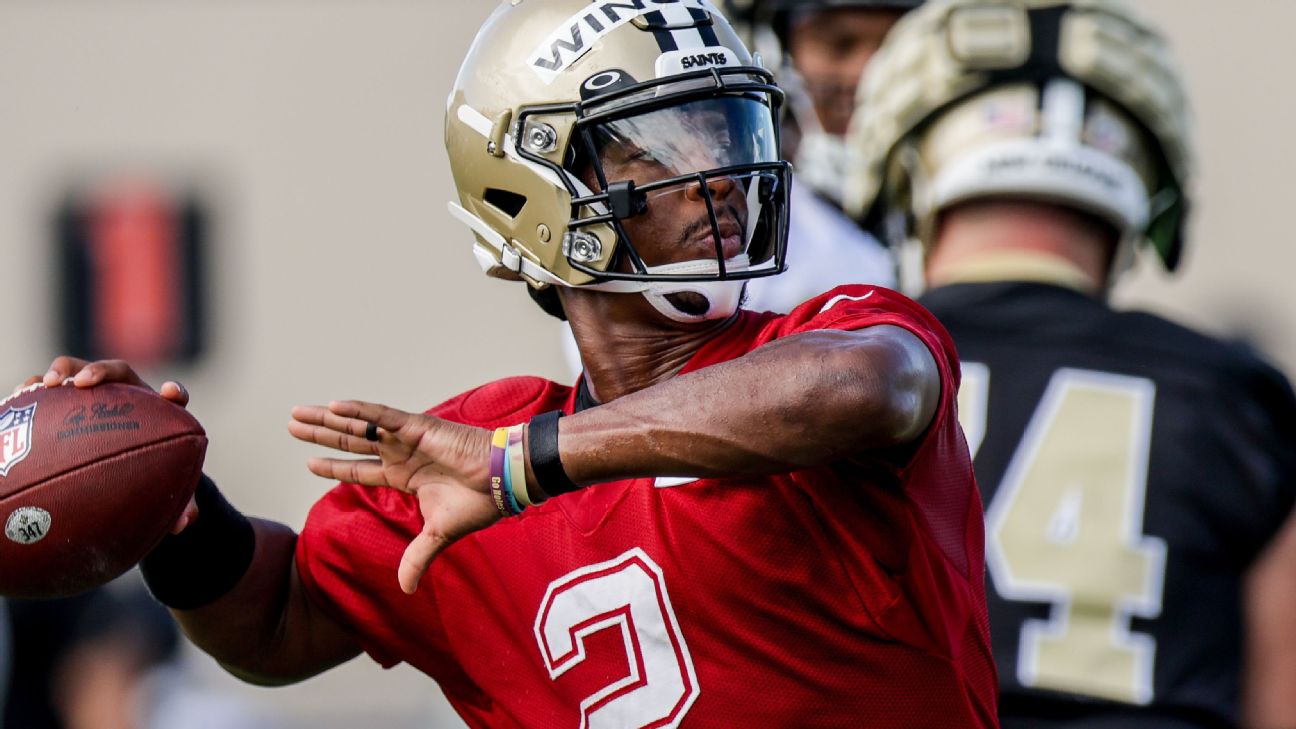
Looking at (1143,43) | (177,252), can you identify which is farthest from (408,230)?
(1143,43)

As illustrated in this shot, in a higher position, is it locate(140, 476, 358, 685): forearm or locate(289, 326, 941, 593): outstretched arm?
locate(289, 326, 941, 593): outstretched arm

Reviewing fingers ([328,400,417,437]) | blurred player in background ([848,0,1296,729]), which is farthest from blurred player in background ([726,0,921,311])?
fingers ([328,400,417,437])

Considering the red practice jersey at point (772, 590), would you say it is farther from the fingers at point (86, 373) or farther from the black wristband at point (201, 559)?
the fingers at point (86, 373)

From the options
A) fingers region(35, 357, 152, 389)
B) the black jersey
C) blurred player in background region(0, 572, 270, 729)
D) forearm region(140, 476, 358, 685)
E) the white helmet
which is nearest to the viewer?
fingers region(35, 357, 152, 389)

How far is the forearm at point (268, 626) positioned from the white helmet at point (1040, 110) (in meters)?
1.59

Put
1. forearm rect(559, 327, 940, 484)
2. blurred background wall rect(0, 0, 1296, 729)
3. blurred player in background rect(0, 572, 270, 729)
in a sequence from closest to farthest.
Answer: forearm rect(559, 327, 940, 484), blurred player in background rect(0, 572, 270, 729), blurred background wall rect(0, 0, 1296, 729)

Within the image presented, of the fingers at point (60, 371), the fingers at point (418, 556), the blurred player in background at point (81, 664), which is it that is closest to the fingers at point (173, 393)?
the fingers at point (60, 371)

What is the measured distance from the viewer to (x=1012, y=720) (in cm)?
331

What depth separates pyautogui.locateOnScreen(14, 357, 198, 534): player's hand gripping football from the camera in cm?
274

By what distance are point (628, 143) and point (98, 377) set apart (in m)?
0.87

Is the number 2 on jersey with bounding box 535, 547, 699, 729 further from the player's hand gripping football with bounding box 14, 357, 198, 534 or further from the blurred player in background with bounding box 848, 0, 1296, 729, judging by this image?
the blurred player in background with bounding box 848, 0, 1296, 729

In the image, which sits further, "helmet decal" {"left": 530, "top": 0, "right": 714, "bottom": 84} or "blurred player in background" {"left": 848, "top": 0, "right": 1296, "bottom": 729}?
"blurred player in background" {"left": 848, "top": 0, "right": 1296, "bottom": 729}

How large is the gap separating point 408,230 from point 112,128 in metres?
1.91

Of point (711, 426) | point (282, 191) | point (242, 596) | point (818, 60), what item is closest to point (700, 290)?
point (711, 426)
